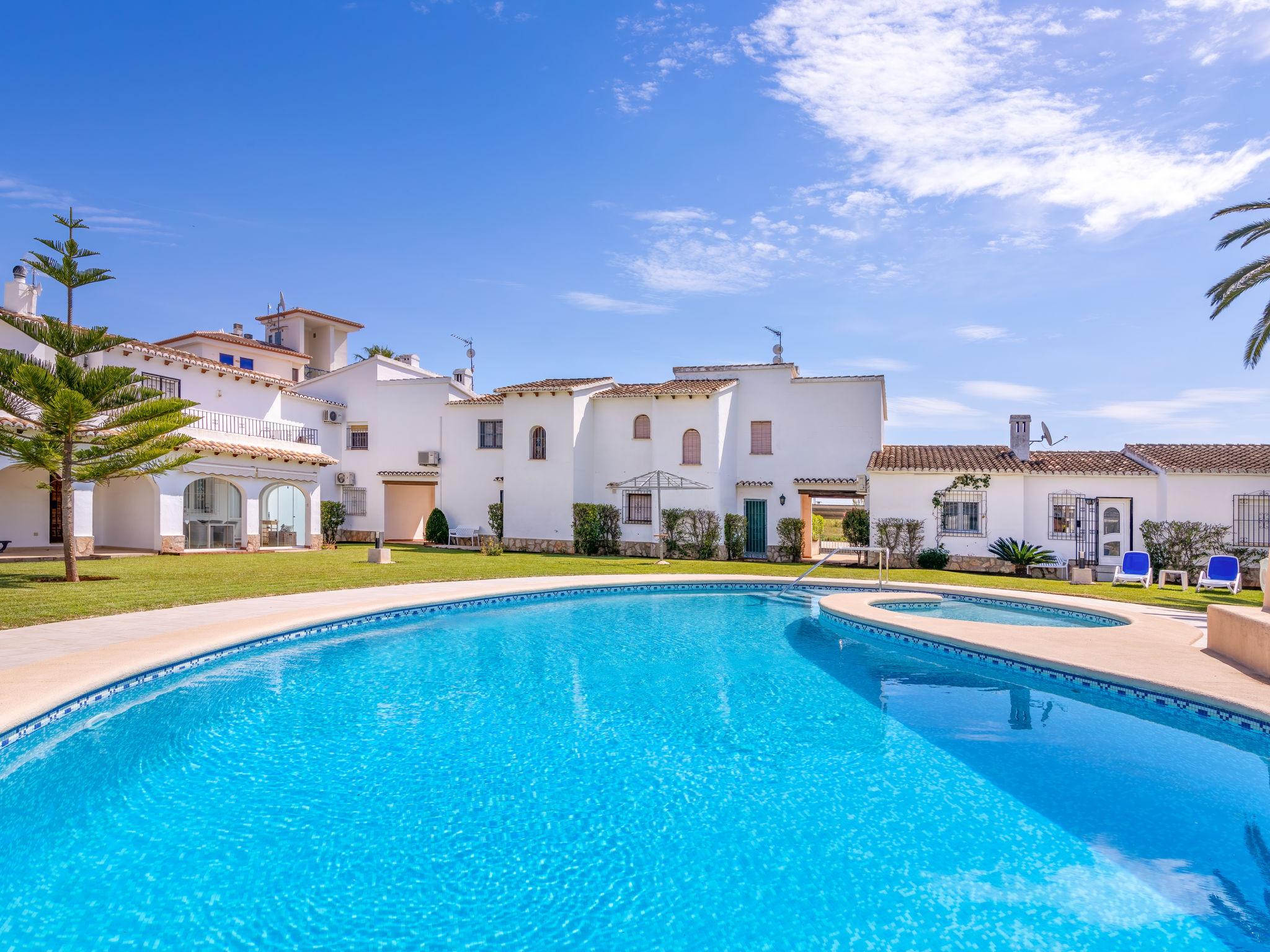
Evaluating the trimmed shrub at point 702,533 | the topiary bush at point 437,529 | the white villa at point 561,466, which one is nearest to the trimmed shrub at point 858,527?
the white villa at point 561,466

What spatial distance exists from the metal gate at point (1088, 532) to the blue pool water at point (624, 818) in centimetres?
1731

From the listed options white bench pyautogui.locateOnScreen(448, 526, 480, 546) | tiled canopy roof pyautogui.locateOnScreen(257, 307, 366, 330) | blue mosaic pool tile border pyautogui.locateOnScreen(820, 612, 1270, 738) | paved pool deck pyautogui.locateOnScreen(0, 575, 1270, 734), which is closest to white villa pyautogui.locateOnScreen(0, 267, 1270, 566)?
white bench pyautogui.locateOnScreen(448, 526, 480, 546)

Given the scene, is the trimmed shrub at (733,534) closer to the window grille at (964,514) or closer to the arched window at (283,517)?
the window grille at (964,514)

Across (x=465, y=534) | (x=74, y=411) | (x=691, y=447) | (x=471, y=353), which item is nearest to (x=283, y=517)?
(x=465, y=534)

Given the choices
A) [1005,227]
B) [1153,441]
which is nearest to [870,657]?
[1005,227]

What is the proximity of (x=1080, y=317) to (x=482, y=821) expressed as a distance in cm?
2364

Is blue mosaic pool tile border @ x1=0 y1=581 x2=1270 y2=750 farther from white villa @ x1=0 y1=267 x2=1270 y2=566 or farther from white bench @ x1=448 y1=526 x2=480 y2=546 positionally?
white bench @ x1=448 y1=526 x2=480 y2=546

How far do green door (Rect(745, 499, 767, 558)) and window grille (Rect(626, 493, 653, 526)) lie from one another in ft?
12.8

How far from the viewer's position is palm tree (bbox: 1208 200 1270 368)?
47.6ft

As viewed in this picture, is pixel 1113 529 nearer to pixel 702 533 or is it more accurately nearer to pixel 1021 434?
pixel 1021 434

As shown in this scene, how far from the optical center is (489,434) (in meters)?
30.6

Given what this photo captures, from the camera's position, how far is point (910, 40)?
12.6 m

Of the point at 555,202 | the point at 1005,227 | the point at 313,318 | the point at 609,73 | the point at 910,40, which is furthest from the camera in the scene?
the point at 313,318

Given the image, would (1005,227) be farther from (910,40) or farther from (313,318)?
(313,318)
